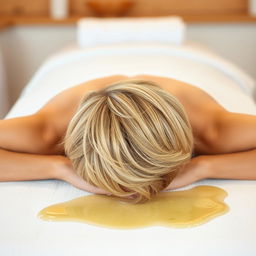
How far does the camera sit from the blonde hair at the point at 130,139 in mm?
1048

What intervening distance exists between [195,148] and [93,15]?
5.90 feet

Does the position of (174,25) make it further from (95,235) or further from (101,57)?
(95,235)

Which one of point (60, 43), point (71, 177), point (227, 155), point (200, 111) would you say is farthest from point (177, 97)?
point (60, 43)

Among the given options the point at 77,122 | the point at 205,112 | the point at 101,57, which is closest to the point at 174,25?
the point at 101,57

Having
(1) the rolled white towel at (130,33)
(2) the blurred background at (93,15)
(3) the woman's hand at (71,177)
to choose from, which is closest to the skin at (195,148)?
(3) the woman's hand at (71,177)

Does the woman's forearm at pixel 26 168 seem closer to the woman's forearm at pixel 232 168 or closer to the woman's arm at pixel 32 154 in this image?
the woman's arm at pixel 32 154

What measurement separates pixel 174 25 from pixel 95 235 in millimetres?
1614

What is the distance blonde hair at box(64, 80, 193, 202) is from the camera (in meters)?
1.05

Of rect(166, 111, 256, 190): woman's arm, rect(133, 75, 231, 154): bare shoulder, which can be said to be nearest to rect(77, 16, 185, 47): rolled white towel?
rect(133, 75, 231, 154): bare shoulder

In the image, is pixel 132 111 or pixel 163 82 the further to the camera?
pixel 163 82

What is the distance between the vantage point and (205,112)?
1435 mm

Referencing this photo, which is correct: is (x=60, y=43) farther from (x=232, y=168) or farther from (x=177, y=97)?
(x=232, y=168)

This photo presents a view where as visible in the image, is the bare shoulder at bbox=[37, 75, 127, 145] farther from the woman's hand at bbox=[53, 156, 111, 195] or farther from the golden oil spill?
the golden oil spill

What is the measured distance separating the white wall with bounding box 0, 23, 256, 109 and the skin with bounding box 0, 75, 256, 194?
1.44 m
